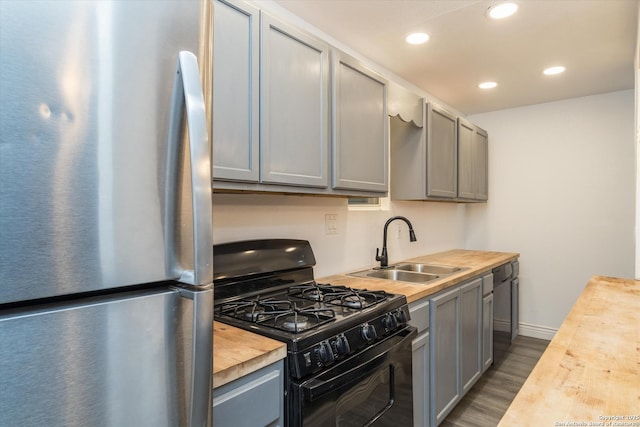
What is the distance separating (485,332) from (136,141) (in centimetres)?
288

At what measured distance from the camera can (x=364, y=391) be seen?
1.40 metres

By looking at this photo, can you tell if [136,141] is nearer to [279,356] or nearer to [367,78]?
[279,356]

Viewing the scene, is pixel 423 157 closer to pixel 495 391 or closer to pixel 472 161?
pixel 472 161

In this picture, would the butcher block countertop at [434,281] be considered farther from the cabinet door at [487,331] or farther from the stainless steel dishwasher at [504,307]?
the cabinet door at [487,331]

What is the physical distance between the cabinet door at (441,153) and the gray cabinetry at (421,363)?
1126 mm

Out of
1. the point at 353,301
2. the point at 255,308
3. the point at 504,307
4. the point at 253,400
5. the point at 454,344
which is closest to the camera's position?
the point at 253,400

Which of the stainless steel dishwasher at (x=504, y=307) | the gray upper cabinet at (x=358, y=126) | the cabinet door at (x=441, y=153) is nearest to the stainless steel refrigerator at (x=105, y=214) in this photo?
the gray upper cabinet at (x=358, y=126)

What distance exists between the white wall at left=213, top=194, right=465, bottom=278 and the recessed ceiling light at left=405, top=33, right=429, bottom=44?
3.75 ft

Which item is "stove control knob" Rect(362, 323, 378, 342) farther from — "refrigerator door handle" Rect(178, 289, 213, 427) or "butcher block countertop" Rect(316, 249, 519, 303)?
"refrigerator door handle" Rect(178, 289, 213, 427)

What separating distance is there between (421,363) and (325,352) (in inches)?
37.5

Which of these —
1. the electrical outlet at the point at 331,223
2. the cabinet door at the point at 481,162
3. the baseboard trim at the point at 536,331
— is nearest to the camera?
the electrical outlet at the point at 331,223

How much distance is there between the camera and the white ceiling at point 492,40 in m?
2.04

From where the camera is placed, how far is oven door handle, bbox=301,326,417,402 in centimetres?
116

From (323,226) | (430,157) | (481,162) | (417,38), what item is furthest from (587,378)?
(481,162)
